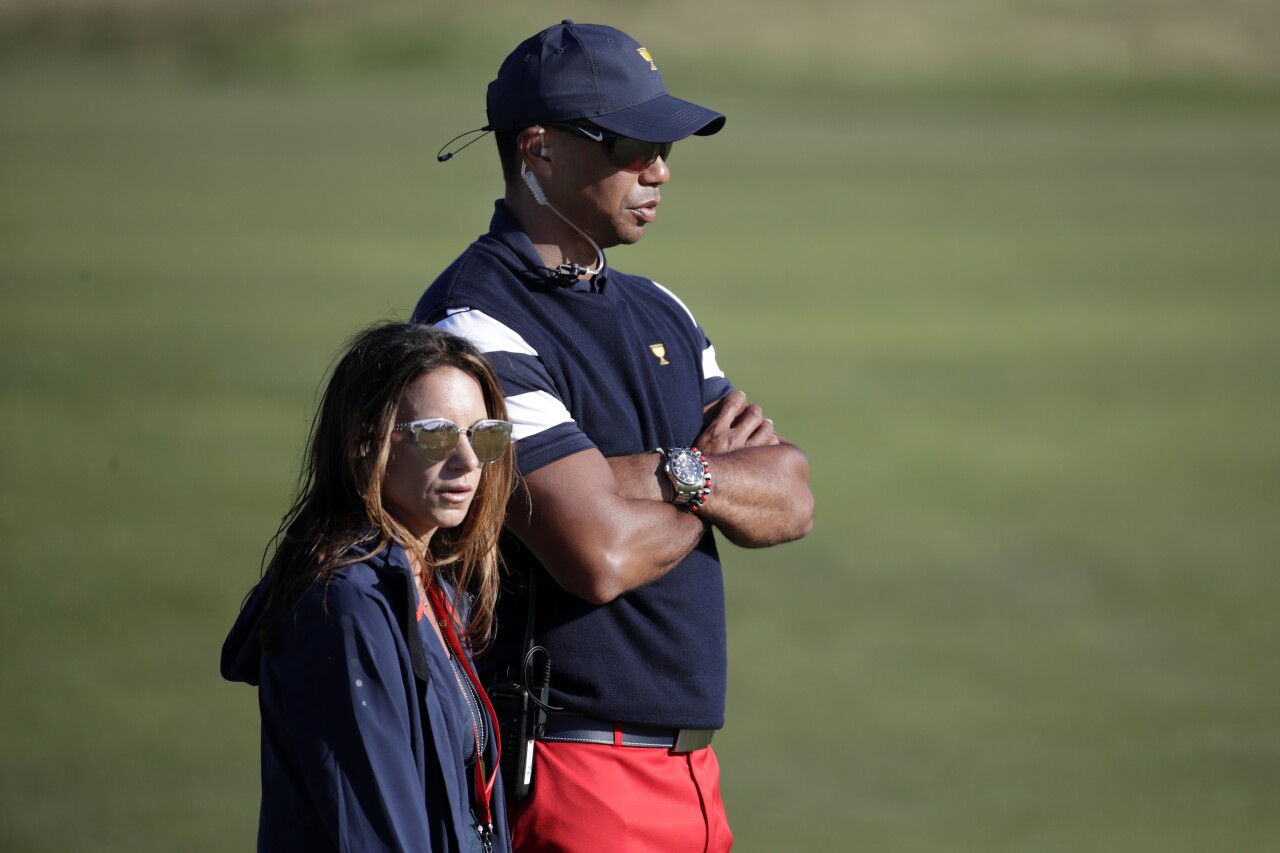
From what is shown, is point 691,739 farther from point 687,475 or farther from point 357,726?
point 357,726

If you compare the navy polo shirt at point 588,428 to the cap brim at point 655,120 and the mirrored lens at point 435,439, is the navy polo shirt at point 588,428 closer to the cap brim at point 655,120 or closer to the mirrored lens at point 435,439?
the cap brim at point 655,120

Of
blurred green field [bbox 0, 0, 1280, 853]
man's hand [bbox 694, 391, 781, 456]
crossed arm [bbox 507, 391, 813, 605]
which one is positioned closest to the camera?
crossed arm [bbox 507, 391, 813, 605]

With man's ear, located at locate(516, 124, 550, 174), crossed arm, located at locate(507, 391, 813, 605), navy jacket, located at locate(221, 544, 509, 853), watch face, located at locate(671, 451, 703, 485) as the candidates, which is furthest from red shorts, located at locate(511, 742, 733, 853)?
man's ear, located at locate(516, 124, 550, 174)

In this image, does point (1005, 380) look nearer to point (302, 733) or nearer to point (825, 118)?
point (302, 733)

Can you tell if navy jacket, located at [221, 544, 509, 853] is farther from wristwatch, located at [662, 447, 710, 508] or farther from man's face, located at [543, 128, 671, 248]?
man's face, located at [543, 128, 671, 248]

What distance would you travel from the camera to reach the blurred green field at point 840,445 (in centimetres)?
662

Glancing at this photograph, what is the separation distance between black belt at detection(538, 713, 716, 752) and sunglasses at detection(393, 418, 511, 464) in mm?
734

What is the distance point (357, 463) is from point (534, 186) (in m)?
0.99

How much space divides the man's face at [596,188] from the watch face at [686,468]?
432 millimetres

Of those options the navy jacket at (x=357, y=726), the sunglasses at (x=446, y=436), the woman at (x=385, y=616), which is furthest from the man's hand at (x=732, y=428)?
the navy jacket at (x=357, y=726)

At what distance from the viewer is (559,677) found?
3201 millimetres

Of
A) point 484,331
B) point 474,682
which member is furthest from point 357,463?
point 484,331

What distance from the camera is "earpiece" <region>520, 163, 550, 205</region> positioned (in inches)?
134

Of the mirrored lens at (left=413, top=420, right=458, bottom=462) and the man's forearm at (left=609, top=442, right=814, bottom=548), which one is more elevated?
the mirrored lens at (left=413, top=420, right=458, bottom=462)
